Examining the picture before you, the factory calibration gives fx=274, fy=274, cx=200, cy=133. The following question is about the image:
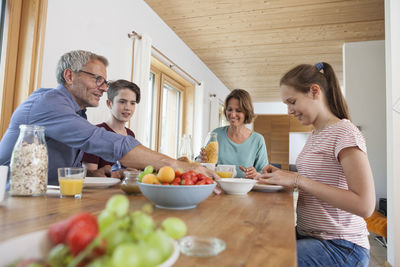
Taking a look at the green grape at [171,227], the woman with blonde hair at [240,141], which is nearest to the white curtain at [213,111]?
the woman with blonde hair at [240,141]

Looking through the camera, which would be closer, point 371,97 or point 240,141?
point 240,141

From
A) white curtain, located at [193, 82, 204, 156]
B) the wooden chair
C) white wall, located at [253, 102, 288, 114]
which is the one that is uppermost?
white wall, located at [253, 102, 288, 114]

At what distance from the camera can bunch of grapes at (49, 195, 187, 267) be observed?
0.85 feet

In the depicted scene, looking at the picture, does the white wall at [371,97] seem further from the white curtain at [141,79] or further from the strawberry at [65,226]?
the strawberry at [65,226]

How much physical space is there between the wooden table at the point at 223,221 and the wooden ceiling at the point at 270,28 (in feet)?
9.68

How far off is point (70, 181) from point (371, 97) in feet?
14.0

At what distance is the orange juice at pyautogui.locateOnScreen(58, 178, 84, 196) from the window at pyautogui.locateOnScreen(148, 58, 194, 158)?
9.98 feet

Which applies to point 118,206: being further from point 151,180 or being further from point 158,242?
point 151,180

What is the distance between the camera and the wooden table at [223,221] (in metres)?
0.49

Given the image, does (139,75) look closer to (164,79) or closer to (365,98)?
(164,79)

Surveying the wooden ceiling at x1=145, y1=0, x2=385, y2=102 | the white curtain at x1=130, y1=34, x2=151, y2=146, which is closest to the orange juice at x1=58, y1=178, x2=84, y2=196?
the white curtain at x1=130, y1=34, x2=151, y2=146

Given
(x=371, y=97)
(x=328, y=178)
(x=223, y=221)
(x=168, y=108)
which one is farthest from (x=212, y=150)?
(x=371, y=97)

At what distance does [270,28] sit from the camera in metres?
3.87

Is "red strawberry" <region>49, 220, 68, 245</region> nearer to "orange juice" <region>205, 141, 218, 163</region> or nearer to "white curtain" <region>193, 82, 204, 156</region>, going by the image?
"orange juice" <region>205, 141, 218, 163</region>
